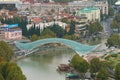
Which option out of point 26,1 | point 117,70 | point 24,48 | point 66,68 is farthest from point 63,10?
point 117,70

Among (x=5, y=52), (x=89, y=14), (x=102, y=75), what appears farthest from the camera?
(x=89, y=14)

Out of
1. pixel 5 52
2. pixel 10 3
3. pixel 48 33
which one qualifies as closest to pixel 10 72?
pixel 5 52

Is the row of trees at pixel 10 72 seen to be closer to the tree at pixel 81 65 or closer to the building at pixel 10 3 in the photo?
the tree at pixel 81 65

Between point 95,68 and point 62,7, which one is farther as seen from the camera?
point 62,7

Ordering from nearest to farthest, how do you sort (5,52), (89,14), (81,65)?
1. (81,65)
2. (5,52)
3. (89,14)


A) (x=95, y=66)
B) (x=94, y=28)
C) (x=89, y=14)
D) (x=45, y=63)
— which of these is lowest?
(x=45, y=63)

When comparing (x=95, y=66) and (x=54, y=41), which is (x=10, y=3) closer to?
(x=54, y=41)

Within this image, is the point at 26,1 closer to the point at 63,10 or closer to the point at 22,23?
the point at 63,10
